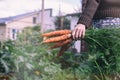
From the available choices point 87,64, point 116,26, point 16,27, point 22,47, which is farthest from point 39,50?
point 16,27

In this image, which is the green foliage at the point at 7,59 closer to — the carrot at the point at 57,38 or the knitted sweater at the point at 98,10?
the carrot at the point at 57,38

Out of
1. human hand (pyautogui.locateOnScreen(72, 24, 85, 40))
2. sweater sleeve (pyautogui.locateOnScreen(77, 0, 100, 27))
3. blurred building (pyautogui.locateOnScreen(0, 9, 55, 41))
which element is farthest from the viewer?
blurred building (pyautogui.locateOnScreen(0, 9, 55, 41))

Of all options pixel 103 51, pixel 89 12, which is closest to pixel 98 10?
pixel 89 12

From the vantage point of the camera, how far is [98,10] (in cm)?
270

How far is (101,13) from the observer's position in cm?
269

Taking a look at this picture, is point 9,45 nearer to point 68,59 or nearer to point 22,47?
point 22,47

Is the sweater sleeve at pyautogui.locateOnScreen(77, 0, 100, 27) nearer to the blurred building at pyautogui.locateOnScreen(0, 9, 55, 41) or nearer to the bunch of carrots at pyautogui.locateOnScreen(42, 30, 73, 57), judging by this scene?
the bunch of carrots at pyautogui.locateOnScreen(42, 30, 73, 57)

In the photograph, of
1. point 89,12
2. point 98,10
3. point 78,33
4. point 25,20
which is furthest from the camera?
point 25,20

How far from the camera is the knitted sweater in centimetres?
253

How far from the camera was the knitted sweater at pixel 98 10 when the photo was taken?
99.7 inches

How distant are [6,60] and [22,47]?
5.7 inches

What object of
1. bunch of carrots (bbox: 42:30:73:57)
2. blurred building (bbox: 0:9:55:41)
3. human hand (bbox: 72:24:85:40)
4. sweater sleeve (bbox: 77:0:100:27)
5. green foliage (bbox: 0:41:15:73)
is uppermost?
sweater sleeve (bbox: 77:0:100:27)

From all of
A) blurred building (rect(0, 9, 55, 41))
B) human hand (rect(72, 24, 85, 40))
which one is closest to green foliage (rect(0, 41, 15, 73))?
human hand (rect(72, 24, 85, 40))

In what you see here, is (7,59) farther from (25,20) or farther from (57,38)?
(25,20)
